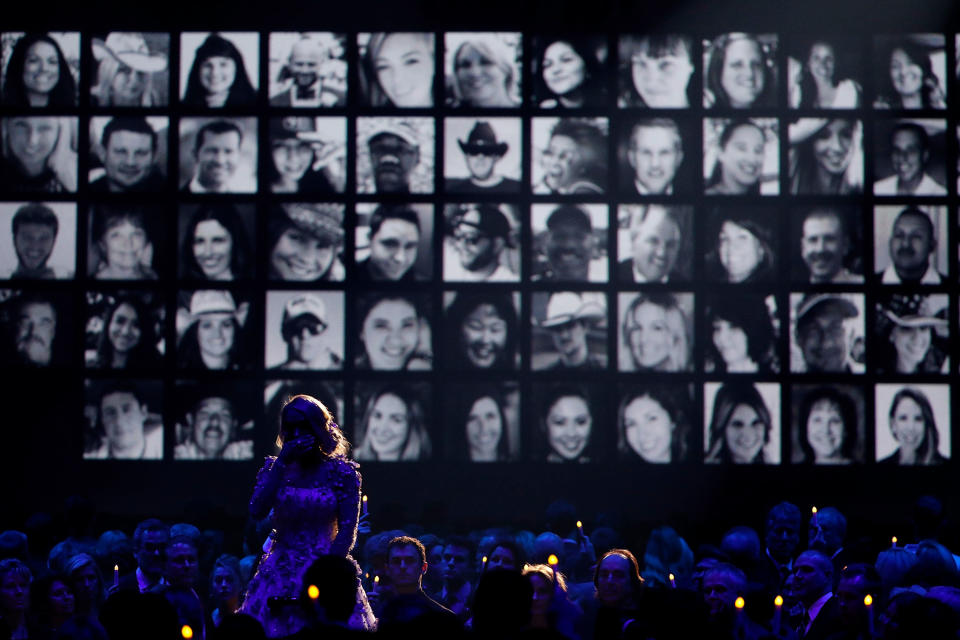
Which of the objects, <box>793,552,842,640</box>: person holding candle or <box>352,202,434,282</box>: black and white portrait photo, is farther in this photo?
<box>352,202,434,282</box>: black and white portrait photo

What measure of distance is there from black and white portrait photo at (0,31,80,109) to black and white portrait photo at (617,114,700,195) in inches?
187

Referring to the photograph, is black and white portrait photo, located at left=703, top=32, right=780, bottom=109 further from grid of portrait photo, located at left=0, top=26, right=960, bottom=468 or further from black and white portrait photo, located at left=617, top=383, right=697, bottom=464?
black and white portrait photo, located at left=617, top=383, right=697, bottom=464

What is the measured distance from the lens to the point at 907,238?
1423 centimetres

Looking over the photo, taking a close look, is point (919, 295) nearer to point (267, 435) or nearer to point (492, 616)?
point (267, 435)

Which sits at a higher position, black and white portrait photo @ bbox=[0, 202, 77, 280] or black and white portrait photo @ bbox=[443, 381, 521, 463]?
black and white portrait photo @ bbox=[0, 202, 77, 280]

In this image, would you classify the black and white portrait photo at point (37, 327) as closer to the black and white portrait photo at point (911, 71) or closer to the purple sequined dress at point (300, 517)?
the black and white portrait photo at point (911, 71)

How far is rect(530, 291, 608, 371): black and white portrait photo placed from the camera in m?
14.2

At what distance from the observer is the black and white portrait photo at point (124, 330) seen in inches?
558

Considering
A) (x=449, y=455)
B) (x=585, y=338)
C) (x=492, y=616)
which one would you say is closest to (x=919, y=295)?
(x=585, y=338)

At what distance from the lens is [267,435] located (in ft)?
46.4

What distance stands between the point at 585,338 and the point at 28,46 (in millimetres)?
5381

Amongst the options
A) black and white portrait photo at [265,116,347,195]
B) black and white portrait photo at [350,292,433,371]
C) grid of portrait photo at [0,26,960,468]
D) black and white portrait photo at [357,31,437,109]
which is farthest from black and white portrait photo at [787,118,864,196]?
black and white portrait photo at [265,116,347,195]

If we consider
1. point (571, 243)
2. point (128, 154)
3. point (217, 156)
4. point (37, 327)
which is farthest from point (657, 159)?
point (37, 327)

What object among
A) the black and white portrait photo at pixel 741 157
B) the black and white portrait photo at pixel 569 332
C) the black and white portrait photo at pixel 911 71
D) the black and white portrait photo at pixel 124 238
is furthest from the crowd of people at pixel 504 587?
the black and white portrait photo at pixel 911 71
